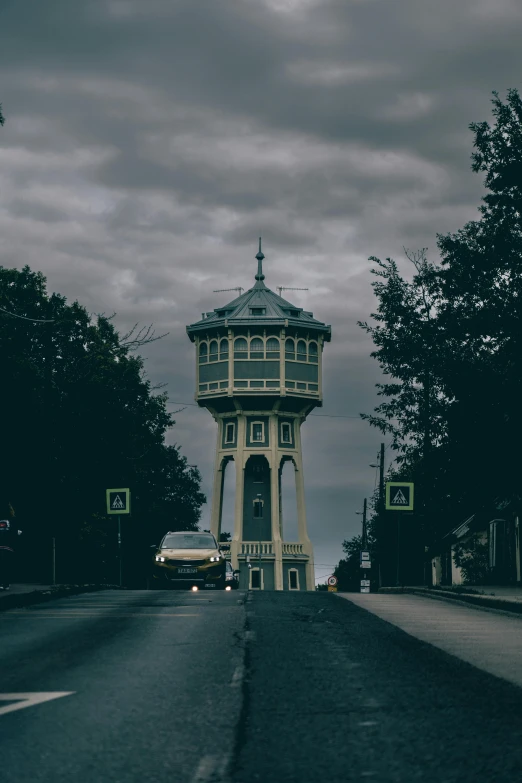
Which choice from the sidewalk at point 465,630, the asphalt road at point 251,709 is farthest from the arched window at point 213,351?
the asphalt road at point 251,709

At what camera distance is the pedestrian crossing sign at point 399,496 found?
32.5 meters

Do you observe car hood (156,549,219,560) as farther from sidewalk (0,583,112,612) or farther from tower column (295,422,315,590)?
tower column (295,422,315,590)

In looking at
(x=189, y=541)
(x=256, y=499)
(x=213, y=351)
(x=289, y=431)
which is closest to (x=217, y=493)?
(x=256, y=499)

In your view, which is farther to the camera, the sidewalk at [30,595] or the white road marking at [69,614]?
the sidewalk at [30,595]

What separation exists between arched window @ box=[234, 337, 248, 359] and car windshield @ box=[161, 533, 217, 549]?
49.8 metres

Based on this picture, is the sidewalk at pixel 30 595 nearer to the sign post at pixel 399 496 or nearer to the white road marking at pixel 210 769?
the sign post at pixel 399 496

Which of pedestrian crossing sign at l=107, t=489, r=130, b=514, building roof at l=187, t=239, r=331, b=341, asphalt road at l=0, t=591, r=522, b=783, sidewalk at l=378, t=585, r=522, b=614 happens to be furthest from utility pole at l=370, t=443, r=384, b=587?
asphalt road at l=0, t=591, r=522, b=783

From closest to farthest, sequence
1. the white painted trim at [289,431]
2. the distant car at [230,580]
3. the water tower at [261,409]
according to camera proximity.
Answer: the distant car at [230,580] → the water tower at [261,409] → the white painted trim at [289,431]

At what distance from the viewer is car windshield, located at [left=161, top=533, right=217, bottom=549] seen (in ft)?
106

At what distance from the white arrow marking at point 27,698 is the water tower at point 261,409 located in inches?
2861

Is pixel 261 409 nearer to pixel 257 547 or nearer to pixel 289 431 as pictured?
pixel 289 431

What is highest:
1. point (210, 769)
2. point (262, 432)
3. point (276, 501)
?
point (262, 432)

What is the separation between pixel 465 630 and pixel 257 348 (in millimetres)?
68307

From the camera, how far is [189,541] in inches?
1283
